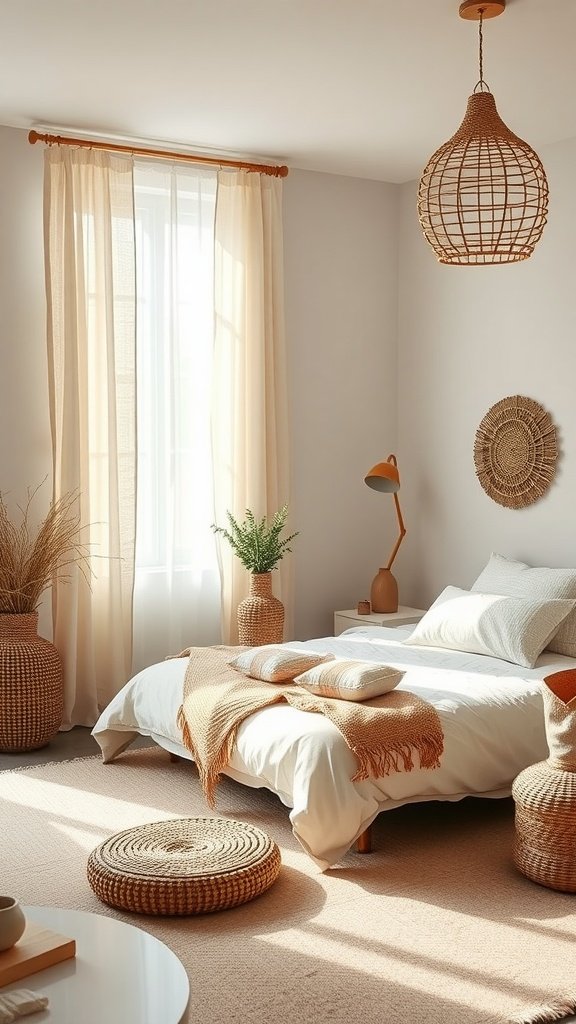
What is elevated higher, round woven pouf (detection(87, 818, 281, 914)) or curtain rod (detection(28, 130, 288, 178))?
curtain rod (detection(28, 130, 288, 178))

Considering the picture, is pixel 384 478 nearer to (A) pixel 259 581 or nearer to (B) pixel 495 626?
(A) pixel 259 581

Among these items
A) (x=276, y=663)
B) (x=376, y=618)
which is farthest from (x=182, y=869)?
(x=376, y=618)

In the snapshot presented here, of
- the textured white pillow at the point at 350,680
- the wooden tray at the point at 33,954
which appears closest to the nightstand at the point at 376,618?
the textured white pillow at the point at 350,680

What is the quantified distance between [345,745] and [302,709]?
30cm

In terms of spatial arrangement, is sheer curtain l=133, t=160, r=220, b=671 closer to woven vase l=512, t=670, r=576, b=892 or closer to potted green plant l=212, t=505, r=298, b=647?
potted green plant l=212, t=505, r=298, b=647

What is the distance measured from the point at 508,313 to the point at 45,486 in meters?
2.47

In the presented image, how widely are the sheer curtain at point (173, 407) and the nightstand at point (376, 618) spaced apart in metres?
0.72

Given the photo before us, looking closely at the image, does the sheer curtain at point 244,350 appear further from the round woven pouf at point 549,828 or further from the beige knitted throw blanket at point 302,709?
the round woven pouf at point 549,828

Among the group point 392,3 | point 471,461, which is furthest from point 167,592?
point 392,3

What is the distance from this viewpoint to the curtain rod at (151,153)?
5.09 m

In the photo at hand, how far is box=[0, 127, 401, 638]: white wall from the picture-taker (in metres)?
5.99

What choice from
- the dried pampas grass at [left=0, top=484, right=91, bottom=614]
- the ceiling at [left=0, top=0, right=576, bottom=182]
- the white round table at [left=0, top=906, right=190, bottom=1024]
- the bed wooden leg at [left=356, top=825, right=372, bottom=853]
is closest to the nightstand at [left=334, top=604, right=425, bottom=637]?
the dried pampas grass at [left=0, top=484, right=91, bottom=614]

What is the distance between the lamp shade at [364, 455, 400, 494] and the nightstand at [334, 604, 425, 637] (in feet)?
2.17

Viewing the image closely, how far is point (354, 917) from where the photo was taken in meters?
3.11
